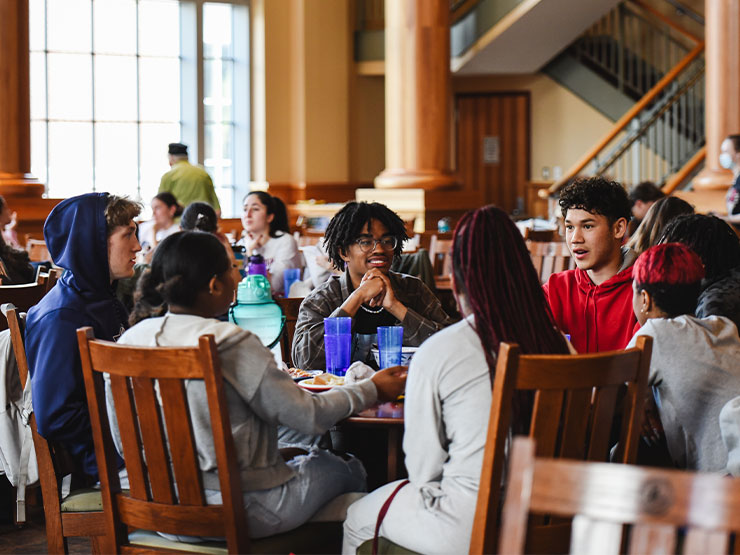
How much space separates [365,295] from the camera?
10.1ft

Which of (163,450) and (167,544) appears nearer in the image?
(163,450)

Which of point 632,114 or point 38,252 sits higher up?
point 632,114

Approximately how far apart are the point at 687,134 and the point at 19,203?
23.4ft

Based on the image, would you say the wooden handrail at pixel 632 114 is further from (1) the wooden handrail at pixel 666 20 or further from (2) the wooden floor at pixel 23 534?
(2) the wooden floor at pixel 23 534

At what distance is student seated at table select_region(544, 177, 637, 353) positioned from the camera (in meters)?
3.01

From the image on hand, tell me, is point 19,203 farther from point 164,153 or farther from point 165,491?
point 165,491

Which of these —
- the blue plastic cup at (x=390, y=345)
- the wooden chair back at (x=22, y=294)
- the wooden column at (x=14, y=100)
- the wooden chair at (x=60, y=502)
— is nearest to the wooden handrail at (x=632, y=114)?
the wooden column at (x=14, y=100)

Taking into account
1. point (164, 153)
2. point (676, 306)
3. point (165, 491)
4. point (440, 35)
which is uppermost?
point (440, 35)

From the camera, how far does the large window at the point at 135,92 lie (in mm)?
10648

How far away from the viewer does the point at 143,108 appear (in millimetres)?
11211

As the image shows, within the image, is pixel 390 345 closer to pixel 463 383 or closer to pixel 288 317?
pixel 463 383

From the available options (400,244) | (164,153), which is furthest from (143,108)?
(400,244)

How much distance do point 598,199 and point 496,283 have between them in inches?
43.3

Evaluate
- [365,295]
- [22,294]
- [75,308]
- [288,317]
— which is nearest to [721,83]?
[288,317]
